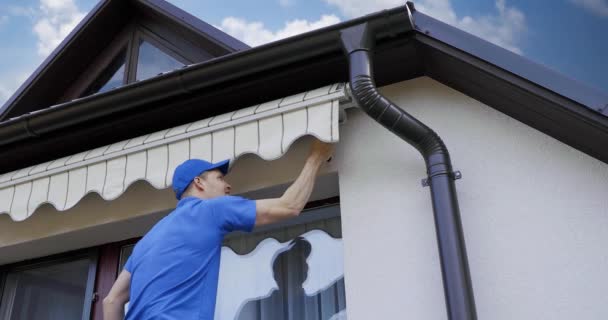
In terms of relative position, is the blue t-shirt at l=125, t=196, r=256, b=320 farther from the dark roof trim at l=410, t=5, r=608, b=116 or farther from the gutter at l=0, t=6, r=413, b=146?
the dark roof trim at l=410, t=5, r=608, b=116

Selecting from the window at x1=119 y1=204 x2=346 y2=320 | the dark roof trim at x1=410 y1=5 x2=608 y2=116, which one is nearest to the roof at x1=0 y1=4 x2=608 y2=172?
the dark roof trim at x1=410 y1=5 x2=608 y2=116

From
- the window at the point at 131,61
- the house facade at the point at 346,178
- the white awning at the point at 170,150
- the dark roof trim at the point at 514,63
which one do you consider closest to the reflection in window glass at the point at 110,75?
the window at the point at 131,61

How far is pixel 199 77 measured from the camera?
3928 mm

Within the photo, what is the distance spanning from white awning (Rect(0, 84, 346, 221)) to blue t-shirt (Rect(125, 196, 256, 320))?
2.25 ft

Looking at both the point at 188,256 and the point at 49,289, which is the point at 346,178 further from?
the point at 49,289

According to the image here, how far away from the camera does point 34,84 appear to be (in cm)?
629

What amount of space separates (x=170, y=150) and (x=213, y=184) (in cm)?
71

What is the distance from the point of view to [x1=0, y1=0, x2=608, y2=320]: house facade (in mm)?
2975

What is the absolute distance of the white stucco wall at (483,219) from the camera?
2900 mm

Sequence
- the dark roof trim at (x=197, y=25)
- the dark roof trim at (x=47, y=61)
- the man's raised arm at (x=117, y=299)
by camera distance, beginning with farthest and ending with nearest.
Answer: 1. the dark roof trim at (x=47, y=61)
2. the dark roof trim at (x=197, y=25)
3. the man's raised arm at (x=117, y=299)

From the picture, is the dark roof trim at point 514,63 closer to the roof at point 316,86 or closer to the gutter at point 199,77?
the roof at point 316,86

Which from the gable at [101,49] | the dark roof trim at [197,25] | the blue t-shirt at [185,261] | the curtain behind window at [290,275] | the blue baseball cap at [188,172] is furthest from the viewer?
the gable at [101,49]

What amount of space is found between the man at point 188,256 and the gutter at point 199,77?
87cm

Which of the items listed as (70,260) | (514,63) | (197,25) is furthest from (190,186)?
(197,25)
